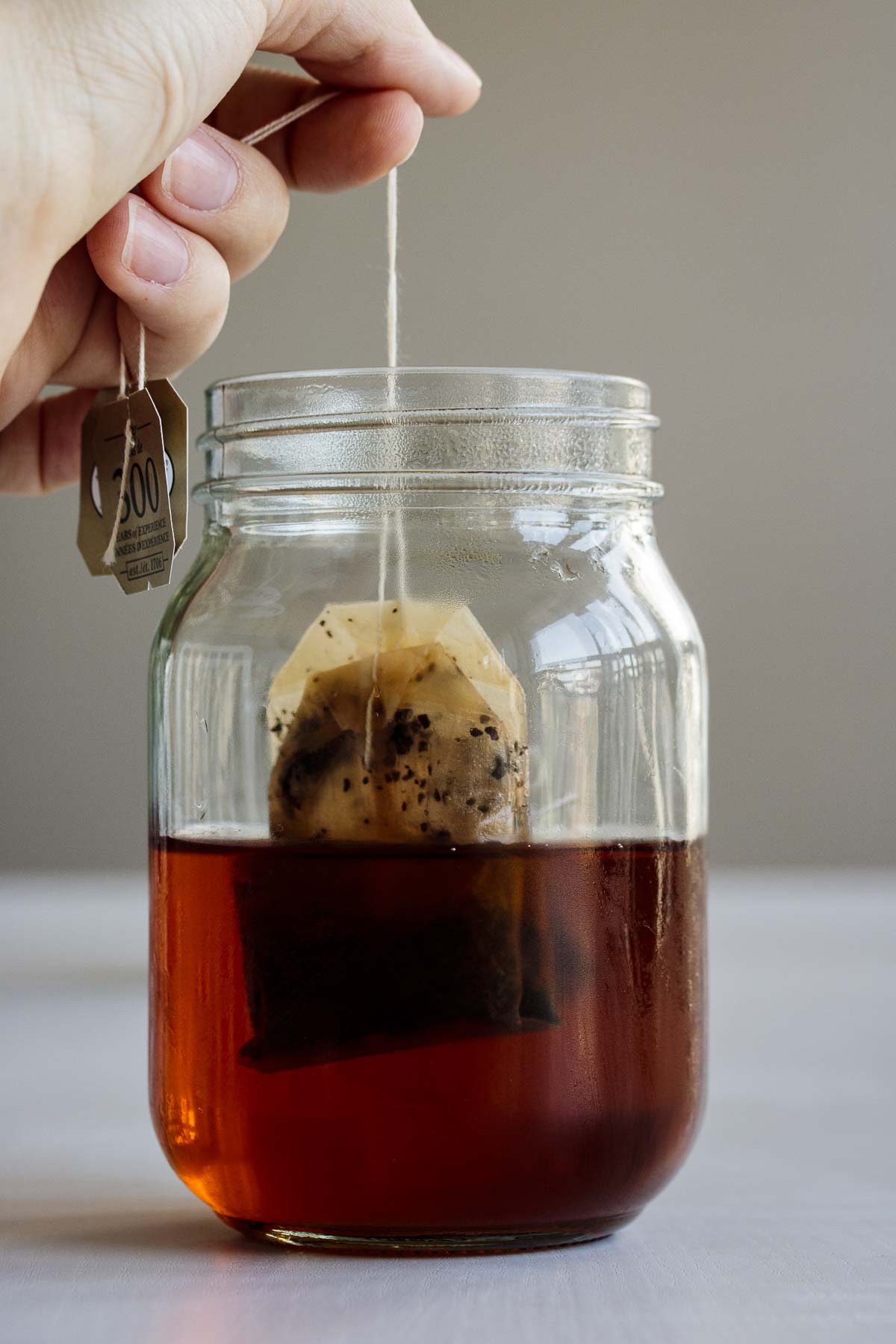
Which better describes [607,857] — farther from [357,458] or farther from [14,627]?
[14,627]

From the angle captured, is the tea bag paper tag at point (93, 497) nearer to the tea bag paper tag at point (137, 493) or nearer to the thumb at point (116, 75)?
the tea bag paper tag at point (137, 493)

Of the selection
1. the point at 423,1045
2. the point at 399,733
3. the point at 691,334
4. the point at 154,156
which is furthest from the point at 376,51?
the point at 691,334

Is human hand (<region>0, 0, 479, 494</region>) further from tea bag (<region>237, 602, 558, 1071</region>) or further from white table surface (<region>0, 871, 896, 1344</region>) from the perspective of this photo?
white table surface (<region>0, 871, 896, 1344</region>)

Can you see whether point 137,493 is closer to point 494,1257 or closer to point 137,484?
point 137,484

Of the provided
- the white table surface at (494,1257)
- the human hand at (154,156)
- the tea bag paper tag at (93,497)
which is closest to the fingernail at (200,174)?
the human hand at (154,156)

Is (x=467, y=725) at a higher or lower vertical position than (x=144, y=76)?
lower

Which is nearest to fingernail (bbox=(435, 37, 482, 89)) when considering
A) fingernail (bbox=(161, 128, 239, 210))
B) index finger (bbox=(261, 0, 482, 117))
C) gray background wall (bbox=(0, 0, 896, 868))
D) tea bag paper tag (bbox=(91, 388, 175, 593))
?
index finger (bbox=(261, 0, 482, 117))

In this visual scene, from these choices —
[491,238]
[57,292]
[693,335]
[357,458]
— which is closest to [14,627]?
[491,238]
